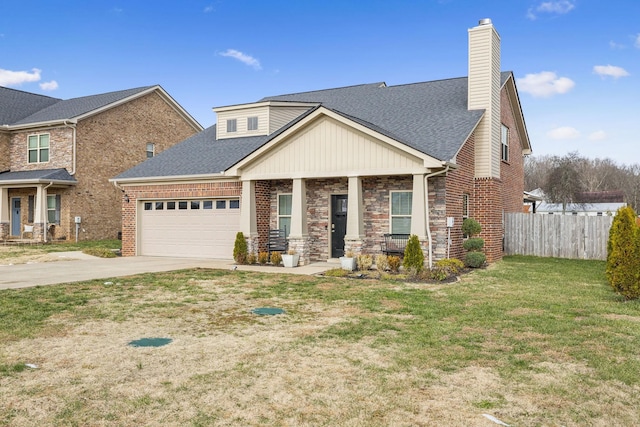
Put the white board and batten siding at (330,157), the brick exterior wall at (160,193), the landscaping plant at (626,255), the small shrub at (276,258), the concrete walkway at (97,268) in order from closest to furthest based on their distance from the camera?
the landscaping plant at (626,255) → the concrete walkway at (97,268) → the white board and batten siding at (330,157) → the small shrub at (276,258) → the brick exterior wall at (160,193)

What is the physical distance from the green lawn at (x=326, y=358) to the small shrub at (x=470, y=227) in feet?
19.1

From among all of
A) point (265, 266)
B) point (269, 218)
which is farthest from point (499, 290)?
point (269, 218)

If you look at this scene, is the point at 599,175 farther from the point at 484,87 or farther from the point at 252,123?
the point at 252,123

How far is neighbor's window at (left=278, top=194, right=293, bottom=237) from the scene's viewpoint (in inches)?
670

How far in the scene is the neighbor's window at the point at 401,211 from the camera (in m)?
14.8

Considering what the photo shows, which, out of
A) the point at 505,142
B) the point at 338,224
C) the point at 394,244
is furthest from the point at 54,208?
the point at 505,142

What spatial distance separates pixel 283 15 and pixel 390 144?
14773 mm

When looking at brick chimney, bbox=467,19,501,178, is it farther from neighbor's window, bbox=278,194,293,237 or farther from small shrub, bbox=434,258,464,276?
neighbor's window, bbox=278,194,293,237

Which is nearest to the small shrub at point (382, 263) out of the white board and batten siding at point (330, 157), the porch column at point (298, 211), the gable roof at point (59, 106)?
the white board and batten siding at point (330, 157)

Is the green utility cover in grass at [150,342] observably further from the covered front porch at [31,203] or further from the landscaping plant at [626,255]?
the covered front porch at [31,203]

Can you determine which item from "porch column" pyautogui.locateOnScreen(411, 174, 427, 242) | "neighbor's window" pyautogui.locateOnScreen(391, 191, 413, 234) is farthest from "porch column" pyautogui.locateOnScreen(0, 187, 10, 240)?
"porch column" pyautogui.locateOnScreen(411, 174, 427, 242)

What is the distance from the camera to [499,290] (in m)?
10.6

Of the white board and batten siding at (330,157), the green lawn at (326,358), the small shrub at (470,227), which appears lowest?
the green lawn at (326,358)

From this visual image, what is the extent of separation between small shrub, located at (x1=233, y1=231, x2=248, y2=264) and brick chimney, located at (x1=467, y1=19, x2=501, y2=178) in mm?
8389
